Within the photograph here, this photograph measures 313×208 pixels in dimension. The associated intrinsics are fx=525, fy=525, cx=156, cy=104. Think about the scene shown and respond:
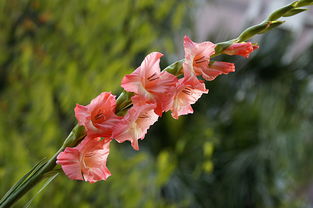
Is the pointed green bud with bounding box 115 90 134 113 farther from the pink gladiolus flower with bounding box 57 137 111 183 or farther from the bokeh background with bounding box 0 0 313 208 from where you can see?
the bokeh background with bounding box 0 0 313 208

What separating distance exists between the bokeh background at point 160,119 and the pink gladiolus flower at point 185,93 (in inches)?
27.1

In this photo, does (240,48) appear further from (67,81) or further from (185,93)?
(67,81)

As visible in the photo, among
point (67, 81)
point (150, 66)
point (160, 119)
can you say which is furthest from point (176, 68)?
point (160, 119)

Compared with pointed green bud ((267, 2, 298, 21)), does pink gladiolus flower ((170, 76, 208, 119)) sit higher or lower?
lower

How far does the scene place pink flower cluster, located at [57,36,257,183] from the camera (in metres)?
0.33

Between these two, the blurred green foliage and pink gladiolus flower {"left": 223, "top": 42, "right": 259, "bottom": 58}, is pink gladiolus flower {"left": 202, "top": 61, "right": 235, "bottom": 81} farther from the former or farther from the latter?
the blurred green foliage

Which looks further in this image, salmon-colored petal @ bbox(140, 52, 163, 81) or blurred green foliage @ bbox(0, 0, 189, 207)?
blurred green foliage @ bbox(0, 0, 189, 207)

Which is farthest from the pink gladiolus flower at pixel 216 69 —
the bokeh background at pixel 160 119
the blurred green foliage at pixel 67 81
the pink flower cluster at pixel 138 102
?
the blurred green foliage at pixel 67 81

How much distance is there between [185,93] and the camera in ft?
1.16

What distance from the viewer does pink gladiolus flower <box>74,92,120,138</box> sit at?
1.08 feet

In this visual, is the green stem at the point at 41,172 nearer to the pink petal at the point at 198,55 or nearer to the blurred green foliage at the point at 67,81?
the pink petal at the point at 198,55

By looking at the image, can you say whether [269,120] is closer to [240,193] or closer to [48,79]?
[240,193]

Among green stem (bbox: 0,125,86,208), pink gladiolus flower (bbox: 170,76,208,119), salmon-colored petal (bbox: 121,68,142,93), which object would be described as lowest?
pink gladiolus flower (bbox: 170,76,208,119)

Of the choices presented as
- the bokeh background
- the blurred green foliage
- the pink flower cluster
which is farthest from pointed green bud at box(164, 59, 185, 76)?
the blurred green foliage
